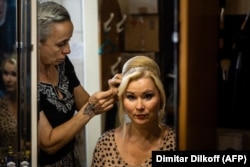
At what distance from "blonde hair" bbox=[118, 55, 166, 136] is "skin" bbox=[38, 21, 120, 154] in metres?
0.06

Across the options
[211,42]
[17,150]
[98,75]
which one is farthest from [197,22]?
[17,150]

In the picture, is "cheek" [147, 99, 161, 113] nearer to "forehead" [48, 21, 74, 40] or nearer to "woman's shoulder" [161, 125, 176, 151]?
"woman's shoulder" [161, 125, 176, 151]

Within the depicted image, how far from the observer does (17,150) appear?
87 centimetres

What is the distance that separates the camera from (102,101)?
2.76ft

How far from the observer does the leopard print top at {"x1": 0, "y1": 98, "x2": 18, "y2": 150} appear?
88cm

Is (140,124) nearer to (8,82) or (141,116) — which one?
(141,116)

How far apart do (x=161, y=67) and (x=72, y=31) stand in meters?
0.23

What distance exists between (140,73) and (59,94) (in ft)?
0.70

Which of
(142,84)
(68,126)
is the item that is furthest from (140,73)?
(68,126)

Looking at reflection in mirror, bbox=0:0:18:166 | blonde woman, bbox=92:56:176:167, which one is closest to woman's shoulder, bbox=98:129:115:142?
blonde woman, bbox=92:56:176:167

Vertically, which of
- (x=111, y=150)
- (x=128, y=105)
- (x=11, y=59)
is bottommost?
(x=111, y=150)

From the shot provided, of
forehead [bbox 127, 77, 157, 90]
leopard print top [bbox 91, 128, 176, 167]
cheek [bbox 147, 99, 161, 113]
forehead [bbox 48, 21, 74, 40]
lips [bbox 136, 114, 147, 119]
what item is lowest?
leopard print top [bbox 91, 128, 176, 167]

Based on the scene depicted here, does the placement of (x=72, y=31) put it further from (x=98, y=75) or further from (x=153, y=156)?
(x=153, y=156)

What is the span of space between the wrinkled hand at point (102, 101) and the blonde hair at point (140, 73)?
3 centimetres
